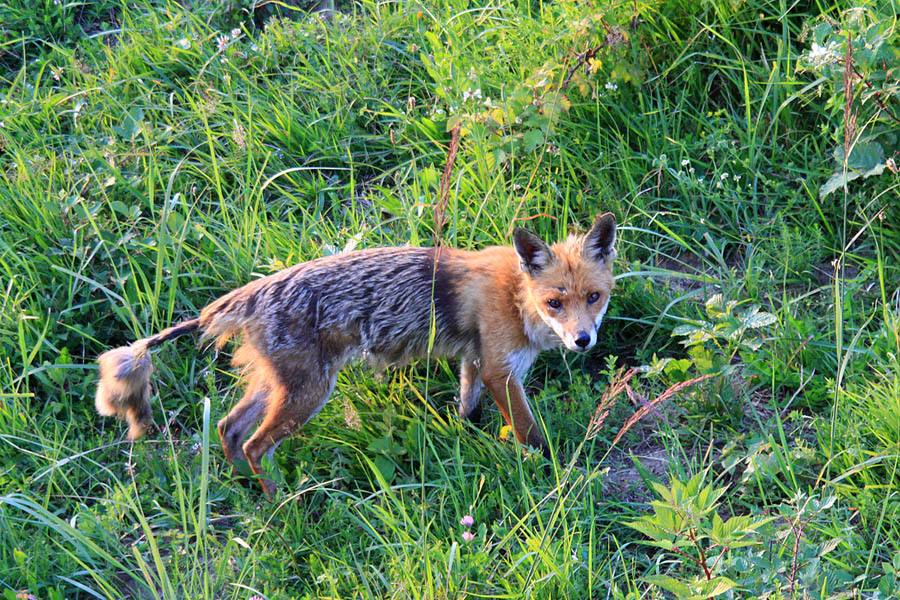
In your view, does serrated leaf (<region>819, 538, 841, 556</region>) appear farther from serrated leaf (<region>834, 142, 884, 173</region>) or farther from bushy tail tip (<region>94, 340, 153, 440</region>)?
bushy tail tip (<region>94, 340, 153, 440</region>)

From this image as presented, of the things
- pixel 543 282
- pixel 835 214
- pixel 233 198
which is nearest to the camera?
pixel 543 282

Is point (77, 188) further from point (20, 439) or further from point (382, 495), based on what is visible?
point (382, 495)

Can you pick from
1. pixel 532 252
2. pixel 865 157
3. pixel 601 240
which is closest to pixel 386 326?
pixel 532 252

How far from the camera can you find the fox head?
14.5ft

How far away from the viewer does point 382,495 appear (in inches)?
165

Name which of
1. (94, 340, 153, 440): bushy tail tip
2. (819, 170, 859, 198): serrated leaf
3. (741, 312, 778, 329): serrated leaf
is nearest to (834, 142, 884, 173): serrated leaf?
(819, 170, 859, 198): serrated leaf

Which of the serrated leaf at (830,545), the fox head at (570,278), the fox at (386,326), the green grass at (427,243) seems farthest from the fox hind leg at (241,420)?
the serrated leaf at (830,545)

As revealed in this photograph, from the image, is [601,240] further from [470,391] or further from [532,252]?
[470,391]

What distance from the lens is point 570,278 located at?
4.47m

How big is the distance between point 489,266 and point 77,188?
297cm

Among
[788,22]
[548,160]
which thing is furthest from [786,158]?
[548,160]

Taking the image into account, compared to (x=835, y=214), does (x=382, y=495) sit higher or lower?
lower

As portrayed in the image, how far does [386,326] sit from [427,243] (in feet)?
3.21

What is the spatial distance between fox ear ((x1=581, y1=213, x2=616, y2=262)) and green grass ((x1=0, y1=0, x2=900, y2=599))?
14.8 inches
